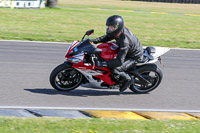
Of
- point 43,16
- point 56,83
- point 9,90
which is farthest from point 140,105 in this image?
point 43,16

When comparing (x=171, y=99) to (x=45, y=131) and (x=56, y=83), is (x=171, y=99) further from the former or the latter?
(x=45, y=131)

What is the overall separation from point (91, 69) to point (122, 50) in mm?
736

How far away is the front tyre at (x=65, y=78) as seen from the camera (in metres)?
7.93

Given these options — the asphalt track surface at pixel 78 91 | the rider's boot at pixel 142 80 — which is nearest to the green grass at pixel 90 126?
the asphalt track surface at pixel 78 91

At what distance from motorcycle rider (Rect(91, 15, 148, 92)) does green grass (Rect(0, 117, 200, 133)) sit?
1892 mm

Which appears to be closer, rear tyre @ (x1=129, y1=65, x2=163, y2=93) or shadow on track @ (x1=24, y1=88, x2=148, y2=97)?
shadow on track @ (x1=24, y1=88, x2=148, y2=97)

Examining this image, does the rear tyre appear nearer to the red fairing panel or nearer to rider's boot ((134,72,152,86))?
rider's boot ((134,72,152,86))

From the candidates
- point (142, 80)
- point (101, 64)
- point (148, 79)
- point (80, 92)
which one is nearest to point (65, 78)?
point (80, 92)

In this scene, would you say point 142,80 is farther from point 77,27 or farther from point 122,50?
point 77,27

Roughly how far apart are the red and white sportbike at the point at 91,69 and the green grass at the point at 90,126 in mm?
1924

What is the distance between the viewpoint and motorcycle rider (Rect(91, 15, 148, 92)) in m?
7.74

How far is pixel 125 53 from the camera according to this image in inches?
309

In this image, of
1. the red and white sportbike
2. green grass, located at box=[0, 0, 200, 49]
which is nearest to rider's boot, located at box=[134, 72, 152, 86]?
the red and white sportbike

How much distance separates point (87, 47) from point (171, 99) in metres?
2.07
